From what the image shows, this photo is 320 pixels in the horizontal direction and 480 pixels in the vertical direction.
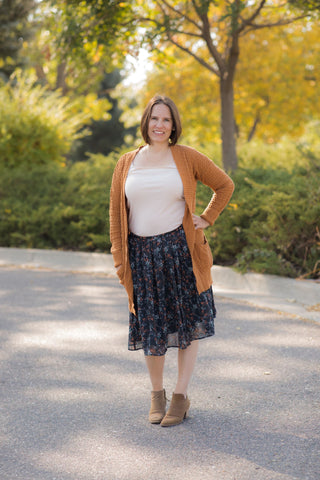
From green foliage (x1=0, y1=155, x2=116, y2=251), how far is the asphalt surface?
4.01m

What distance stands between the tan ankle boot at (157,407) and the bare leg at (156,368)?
0.12 ft

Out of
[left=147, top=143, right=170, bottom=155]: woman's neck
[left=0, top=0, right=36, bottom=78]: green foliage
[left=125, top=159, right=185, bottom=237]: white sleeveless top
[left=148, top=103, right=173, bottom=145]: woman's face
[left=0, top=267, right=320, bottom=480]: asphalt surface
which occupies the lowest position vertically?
[left=0, top=267, right=320, bottom=480]: asphalt surface

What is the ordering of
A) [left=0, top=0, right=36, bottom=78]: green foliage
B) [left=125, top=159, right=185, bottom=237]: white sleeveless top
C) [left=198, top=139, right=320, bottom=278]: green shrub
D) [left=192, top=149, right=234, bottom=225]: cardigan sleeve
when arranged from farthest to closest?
[left=0, top=0, right=36, bottom=78]: green foliage → [left=198, top=139, right=320, bottom=278]: green shrub → [left=192, top=149, right=234, bottom=225]: cardigan sleeve → [left=125, top=159, right=185, bottom=237]: white sleeveless top

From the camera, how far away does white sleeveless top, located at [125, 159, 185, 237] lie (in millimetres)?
3689

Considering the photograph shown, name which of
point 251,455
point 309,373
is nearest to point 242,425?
point 251,455

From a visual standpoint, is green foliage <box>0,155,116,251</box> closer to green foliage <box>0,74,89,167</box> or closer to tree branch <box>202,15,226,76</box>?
green foliage <box>0,74,89,167</box>

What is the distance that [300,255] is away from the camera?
7.68 meters

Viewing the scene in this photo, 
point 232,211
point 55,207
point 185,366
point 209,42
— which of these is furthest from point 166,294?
point 209,42

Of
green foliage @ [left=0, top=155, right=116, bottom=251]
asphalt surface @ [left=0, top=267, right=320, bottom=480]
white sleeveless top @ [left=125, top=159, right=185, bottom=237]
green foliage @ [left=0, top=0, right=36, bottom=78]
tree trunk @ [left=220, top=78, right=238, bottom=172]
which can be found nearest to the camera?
asphalt surface @ [left=0, top=267, right=320, bottom=480]

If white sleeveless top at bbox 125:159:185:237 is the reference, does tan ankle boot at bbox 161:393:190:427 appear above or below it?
below

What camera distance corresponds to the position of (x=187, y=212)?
373 centimetres

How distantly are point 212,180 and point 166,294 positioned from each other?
751 millimetres

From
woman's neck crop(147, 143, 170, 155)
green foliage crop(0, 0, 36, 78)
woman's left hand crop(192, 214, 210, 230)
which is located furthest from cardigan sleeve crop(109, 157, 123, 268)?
green foliage crop(0, 0, 36, 78)

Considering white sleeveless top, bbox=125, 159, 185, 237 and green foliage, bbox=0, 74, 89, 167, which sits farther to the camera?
green foliage, bbox=0, 74, 89, 167
